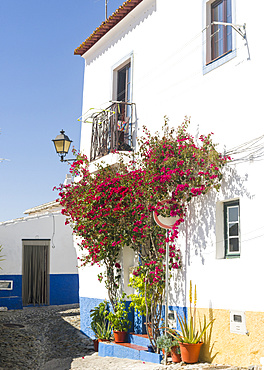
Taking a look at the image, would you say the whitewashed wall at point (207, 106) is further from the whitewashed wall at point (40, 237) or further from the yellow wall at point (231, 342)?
the whitewashed wall at point (40, 237)

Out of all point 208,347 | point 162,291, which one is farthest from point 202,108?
point 208,347

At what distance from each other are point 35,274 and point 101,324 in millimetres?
7938

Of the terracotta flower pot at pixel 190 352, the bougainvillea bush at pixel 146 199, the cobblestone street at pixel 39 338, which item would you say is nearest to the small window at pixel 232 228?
the bougainvillea bush at pixel 146 199

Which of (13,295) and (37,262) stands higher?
(37,262)

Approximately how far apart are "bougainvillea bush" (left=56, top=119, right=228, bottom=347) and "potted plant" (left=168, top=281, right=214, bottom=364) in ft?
3.05

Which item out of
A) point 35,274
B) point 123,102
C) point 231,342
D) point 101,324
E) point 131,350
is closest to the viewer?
point 231,342

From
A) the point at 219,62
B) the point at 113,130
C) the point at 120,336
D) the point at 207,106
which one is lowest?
the point at 120,336

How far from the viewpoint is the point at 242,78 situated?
8.74 m

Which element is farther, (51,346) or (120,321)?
(51,346)

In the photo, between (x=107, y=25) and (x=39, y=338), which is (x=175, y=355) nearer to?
(x=39, y=338)

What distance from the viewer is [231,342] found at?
27.4 ft

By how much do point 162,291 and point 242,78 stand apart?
14.2 feet

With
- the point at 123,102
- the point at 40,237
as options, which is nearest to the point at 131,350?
the point at 123,102

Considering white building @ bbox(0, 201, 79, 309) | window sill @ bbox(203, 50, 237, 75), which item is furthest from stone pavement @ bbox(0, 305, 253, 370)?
window sill @ bbox(203, 50, 237, 75)
